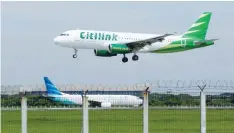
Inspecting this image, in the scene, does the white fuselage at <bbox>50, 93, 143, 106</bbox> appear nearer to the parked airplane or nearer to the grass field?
the parked airplane

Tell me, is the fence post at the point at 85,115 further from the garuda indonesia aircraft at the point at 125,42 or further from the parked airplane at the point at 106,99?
the garuda indonesia aircraft at the point at 125,42

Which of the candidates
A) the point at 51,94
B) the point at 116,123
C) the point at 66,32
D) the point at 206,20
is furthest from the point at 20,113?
the point at 206,20

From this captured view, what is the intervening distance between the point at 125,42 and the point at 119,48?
3.51 m

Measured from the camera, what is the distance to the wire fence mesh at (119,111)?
17.4m

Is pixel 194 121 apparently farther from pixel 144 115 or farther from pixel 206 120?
pixel 144 115

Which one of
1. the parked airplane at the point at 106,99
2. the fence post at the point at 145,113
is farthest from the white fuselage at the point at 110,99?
the fence post at the point at 145,113

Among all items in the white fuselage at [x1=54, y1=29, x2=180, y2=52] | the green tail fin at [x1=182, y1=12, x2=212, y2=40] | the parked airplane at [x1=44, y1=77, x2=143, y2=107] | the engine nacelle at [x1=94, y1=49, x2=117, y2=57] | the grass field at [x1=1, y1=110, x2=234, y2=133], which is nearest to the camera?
the parked airplane at [x1=44, y1=77, x2=143, y2=107]

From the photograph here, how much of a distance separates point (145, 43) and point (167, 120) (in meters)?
47.3

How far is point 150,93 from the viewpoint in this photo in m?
17.9

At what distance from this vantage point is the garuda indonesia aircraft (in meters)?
62.3

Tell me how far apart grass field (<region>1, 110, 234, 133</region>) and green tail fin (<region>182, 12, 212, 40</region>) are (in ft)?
177

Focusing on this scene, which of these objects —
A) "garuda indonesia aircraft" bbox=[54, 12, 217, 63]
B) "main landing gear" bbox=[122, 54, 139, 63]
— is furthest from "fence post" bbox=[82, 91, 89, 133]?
"main landing gear" bbox=[122, 54, 139, 63]

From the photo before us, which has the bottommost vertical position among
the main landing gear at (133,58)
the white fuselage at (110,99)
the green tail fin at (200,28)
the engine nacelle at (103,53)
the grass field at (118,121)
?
the grass field at (118,121)

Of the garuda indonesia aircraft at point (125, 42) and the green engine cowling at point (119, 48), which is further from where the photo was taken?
the garuda indonesia aircraft at point (125, 42)
